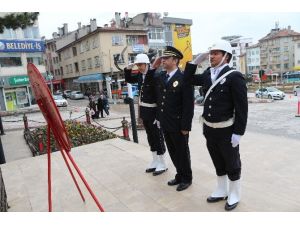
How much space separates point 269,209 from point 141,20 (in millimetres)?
42697

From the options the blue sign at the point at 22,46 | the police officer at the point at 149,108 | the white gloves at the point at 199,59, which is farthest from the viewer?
the blue sign at the point at 22,46

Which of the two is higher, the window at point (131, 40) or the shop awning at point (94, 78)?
the window at point (131, 40)

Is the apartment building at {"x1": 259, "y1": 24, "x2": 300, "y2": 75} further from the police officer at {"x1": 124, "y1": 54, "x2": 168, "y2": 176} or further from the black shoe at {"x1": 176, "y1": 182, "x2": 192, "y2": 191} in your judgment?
the black shoe at {"x1": 176, "y1": 182, "x2": 192, "y2": 191}

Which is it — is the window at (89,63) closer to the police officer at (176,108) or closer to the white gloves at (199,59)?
the police officer at (176,108)

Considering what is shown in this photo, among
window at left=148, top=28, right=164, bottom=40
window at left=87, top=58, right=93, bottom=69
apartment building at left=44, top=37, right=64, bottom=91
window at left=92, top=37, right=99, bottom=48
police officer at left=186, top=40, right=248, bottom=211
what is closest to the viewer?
police officer at left=186, top=40, right=248, bottom=211

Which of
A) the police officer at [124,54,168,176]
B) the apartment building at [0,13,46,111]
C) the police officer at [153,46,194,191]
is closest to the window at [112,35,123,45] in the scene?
the apartment building at [0,13,46,111]

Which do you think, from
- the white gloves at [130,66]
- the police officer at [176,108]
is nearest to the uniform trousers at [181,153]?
the police officer at [176,108]

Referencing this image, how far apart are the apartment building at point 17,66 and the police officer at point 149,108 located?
1003 inches

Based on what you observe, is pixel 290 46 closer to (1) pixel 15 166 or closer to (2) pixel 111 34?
(2) pixel 111 34

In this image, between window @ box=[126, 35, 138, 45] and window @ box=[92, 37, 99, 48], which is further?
window @ box=[126, 35, 138, 45]

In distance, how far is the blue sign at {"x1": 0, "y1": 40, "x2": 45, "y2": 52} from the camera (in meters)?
26.3

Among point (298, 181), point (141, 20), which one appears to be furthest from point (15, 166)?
point (141, 20)

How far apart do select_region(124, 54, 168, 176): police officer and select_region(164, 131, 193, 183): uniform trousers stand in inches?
19.5

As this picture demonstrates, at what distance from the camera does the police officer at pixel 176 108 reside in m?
3.80
